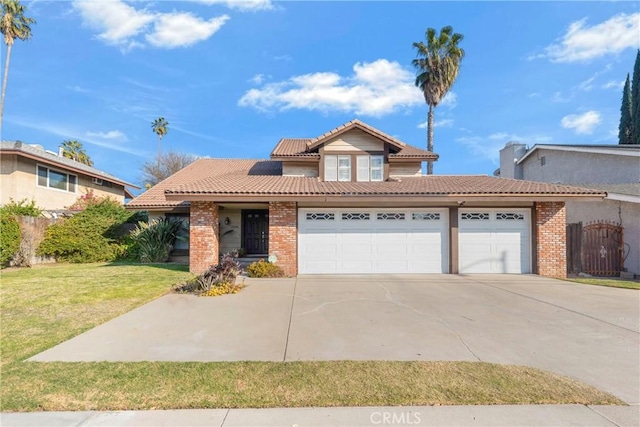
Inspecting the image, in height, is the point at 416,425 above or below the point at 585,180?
below

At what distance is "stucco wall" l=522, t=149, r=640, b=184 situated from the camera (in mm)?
14516

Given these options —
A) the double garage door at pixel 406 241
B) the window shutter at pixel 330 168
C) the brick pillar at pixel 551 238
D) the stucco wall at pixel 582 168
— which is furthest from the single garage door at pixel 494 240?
the stucco wall at pixel 582 168

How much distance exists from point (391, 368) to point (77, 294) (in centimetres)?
770

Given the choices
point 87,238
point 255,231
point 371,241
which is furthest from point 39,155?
point 371,241

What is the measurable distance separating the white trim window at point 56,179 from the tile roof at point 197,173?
616cm

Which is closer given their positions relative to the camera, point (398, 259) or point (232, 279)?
point (232, 279)

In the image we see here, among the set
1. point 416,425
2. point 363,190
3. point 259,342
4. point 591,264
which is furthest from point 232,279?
point 591,264

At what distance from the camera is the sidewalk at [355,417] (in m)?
2.91

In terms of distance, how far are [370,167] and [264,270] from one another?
21.2ft

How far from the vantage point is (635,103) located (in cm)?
2494

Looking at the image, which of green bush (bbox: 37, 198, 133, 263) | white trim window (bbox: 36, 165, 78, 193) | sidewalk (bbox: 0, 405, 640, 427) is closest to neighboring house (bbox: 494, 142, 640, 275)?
sidewalk (bbox: 0, 405, 640, 427)

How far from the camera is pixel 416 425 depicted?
9.45 ft

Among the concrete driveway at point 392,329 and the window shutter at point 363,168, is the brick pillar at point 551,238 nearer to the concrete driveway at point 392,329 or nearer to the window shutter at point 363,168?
the concrete driveway at point 392,329

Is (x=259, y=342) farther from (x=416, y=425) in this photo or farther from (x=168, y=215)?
(x=168, y=215)
